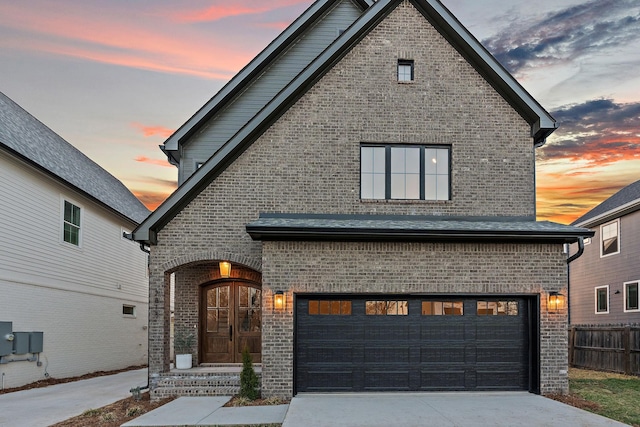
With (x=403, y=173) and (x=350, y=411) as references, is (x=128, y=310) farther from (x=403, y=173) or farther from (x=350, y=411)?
(x=350, y=411)

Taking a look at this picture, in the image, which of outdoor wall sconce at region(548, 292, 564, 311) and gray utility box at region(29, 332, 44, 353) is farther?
gray utility box at region(29, 332, 44, 353)

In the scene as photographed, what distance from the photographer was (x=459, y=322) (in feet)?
41.7

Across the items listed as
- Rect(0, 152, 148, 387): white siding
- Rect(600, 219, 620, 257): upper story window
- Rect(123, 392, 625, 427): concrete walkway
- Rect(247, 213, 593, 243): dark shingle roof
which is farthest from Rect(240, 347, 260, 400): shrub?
Rect(600, 219, 620, 257): upper story window

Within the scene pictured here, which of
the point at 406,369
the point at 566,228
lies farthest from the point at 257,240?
the point at 566,228

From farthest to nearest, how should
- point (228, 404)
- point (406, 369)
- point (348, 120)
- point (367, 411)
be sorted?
point (348, 120), point (406, 369), point (228, 404), point (367, 411)

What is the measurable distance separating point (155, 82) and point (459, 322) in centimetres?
1430

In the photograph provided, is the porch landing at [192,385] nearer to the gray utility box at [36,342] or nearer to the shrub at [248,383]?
the shrub at [248,383]

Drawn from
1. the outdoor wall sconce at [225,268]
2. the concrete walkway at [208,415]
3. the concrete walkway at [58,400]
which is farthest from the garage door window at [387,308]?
the concrete walkway at [58,400]

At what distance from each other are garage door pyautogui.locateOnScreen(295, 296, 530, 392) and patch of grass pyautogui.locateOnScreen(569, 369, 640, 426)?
1.70 metres

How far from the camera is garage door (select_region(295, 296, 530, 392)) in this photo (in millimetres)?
12445

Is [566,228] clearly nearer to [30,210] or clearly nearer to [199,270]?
[199,270]

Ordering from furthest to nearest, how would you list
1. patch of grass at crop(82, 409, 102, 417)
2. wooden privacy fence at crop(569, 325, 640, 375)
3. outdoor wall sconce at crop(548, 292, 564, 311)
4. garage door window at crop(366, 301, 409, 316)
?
wooden privacy fence at crop(569, 325, 640, 375) → garage door window at crop(366, 301, 409, 316) → outdoor wall sconce at crop(548, 292, 564, 311) → patch of grass at crop(82, 409, 102, 417)

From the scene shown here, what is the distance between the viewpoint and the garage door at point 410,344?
40.8ft

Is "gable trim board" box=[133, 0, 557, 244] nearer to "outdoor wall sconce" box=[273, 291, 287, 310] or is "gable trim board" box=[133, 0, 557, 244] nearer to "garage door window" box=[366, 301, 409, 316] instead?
"outdoor wall sconce" box=[273, 291, 287, 310]
